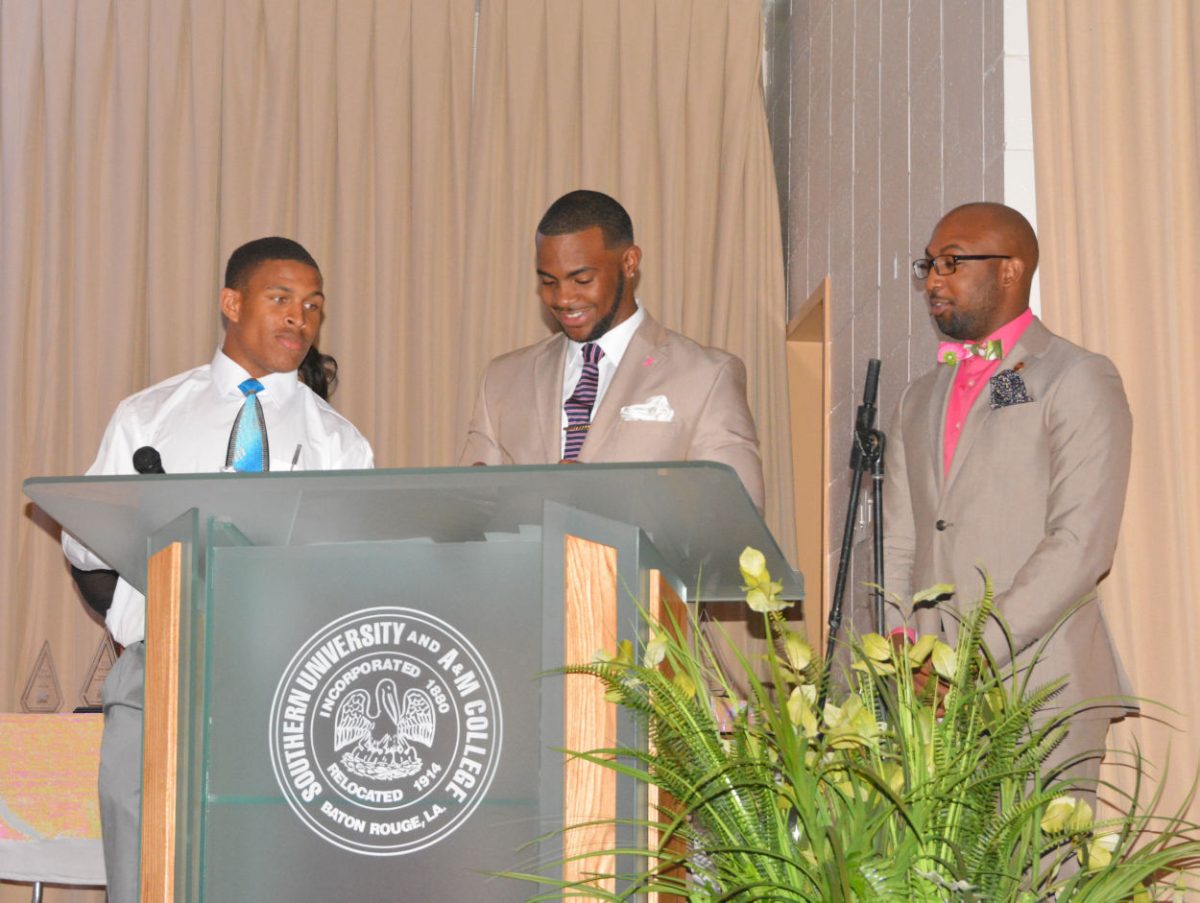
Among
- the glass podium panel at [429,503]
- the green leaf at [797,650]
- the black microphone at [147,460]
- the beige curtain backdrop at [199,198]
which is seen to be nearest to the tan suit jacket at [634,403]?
the black microphone at [147,460]

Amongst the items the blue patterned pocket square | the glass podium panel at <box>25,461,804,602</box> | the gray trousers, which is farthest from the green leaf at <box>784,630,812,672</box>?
the blue patterned pocket square

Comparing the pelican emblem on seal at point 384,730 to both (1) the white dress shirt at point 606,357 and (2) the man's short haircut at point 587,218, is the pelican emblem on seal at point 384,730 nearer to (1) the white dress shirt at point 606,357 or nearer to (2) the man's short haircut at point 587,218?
(1) the white dress shirt at point 606,357

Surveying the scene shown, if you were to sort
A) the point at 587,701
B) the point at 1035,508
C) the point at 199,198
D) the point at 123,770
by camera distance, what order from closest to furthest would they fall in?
the point at 587,701 < the point at 123,770 < the point at 1035,508 < the point at 199,198

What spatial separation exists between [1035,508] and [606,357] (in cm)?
105

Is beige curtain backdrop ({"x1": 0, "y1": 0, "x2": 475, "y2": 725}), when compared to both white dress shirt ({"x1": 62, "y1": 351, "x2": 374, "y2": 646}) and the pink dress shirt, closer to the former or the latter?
white dress shirt ({"x1": 62, "y1": 351, "x2": 374, "y2": 646})

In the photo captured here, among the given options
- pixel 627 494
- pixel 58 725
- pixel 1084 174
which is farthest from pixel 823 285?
pixel 627 494

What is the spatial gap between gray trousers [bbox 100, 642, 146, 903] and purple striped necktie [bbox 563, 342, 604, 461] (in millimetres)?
1099

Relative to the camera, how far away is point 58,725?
4.05 meters

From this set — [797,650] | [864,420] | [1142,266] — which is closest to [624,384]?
[864,420]

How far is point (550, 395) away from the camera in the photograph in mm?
3443

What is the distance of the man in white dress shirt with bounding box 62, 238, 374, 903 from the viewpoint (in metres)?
3.11

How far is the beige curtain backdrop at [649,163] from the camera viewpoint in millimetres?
5293

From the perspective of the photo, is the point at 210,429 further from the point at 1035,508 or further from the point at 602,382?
the point at 1035,508

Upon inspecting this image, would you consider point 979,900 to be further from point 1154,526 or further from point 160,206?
point 160,206
